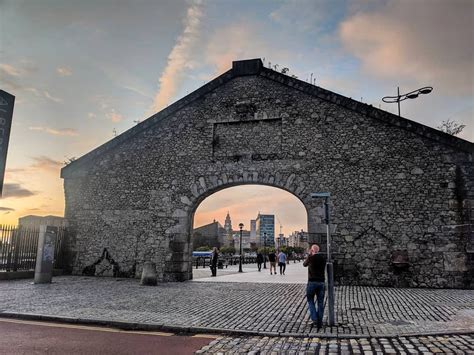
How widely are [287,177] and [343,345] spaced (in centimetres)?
901

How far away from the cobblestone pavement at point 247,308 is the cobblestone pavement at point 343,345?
0.82ft

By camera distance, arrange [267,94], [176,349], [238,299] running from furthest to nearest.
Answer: [267,94] < [238,299] < [176,349]

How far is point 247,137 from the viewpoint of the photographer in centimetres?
1491

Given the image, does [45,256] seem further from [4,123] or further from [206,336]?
[4,123]

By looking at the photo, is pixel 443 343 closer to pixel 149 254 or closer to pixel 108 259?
pixel 149 254

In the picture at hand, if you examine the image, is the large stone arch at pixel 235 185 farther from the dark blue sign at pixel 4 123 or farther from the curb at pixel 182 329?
the dark blue sign at pixel 4 123

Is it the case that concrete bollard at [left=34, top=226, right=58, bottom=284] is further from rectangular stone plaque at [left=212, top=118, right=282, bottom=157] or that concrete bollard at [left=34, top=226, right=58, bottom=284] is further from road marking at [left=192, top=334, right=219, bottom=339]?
road marking at [left=192, top=334, right=219, bottom=339]

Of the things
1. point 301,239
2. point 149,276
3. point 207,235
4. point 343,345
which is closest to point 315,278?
point 343,345

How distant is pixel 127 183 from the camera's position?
15.9 meters

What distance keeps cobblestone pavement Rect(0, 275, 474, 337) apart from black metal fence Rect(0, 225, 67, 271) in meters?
2.48

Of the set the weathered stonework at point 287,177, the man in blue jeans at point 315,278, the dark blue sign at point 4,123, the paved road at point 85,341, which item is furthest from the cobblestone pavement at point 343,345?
the weathered stonework at point 287,177

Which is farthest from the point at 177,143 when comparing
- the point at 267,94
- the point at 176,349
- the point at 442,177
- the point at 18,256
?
the point at 176,349

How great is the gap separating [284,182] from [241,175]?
1.74 metres

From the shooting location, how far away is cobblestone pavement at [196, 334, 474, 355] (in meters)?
5.03
